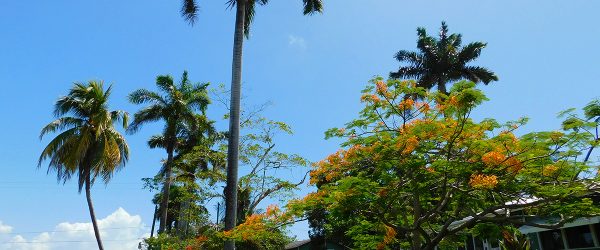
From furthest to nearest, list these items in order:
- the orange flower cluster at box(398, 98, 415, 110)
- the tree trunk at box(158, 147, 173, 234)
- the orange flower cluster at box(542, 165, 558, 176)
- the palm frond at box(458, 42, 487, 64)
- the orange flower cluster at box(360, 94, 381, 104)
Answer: the palm frond at box(458, 42, 487, 64), the tree trunk at box(158, 147, 173, 234), the orange flower cluster at box(360, 94, 381, 104), the orange flower cluster at box(398, 98, 415, 110), the orange flower cluster at box(542, 165, 558, 176)

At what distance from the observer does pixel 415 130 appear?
9.97 m

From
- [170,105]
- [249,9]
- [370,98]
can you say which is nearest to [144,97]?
[170,105]

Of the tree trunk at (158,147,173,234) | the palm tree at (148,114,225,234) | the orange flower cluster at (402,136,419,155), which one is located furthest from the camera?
the tree trunk at (158,147,173,234)

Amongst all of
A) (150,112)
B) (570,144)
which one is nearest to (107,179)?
(150,112)

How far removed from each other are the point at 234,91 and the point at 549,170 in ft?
31.4

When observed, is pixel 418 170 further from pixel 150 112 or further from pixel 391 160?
pixel 150 112

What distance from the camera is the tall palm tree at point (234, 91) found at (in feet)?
46.5

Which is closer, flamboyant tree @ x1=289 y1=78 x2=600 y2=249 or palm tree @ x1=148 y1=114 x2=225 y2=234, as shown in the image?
flamboyant tree @ x1=289 y1=78 x2=600 y2=249

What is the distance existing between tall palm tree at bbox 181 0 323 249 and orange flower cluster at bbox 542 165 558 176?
8.44 meters

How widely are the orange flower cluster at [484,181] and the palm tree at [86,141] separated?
20939 mm

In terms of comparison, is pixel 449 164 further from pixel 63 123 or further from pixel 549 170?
pixel 63 123

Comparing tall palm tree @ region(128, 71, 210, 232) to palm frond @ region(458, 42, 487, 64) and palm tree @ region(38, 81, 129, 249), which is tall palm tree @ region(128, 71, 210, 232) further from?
palm frond @ region(458, 42, 487, 64)

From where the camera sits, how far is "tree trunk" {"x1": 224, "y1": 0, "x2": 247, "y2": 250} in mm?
14099

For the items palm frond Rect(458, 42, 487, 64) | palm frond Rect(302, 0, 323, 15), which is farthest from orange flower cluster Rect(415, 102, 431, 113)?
palm frond Rect(458, 42, 487, 64)
